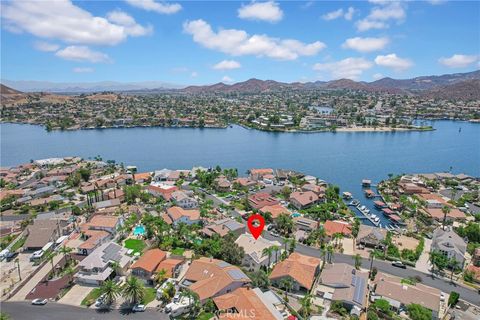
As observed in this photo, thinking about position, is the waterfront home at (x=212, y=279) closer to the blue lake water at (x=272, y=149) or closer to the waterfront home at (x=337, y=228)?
the waterfront home at (x=337, y=228)

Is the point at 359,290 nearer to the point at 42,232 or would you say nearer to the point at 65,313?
the point at 65,313

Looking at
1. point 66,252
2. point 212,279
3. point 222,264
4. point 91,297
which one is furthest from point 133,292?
point 66,252

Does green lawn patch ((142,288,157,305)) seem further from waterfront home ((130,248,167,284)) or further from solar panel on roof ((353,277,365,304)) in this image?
solar panel on roof ((353,277,365,304))

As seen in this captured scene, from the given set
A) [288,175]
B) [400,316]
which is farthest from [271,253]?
[288,175]

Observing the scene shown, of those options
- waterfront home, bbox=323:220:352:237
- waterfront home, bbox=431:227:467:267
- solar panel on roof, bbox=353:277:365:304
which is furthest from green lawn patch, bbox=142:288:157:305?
waterfront home, bbox=431:227:467:267

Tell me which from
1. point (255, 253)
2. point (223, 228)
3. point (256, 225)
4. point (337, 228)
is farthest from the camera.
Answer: point (256, 225)

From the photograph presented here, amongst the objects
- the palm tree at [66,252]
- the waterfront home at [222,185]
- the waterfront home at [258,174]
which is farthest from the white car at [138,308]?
the waterfront home at [258,174]
